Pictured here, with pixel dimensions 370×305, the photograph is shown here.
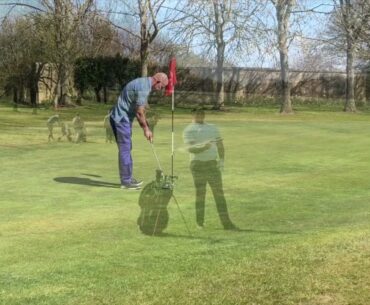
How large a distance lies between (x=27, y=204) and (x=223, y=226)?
2961mm

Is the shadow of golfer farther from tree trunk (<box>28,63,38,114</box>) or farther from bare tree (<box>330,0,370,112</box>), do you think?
tree trunk (<box>28,63,38,114</box>)

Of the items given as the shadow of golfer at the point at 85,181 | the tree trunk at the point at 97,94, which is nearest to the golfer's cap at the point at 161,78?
the shadow of golfer at the point at 85,181

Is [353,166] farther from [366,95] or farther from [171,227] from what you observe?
[366,95]

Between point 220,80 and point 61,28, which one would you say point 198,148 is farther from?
point 220,80

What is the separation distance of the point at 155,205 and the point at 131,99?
2015 mm

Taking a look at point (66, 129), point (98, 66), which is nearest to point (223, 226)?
point (66, 129)

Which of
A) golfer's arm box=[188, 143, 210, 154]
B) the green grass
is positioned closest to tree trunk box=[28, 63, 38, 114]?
golfer's arm box=[188, 143, 210, 154]

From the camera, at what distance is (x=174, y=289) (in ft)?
16.8

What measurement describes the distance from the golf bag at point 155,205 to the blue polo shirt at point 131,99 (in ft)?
3.73

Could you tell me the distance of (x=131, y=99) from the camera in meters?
10.2

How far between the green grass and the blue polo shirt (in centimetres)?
118

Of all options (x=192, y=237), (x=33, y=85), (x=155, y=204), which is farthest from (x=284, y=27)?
(x=192, y=237)

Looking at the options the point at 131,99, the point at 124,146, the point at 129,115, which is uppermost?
the point at 131,99

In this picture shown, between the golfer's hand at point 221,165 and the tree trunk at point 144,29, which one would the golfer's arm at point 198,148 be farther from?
the tree trunk at point 144,29
